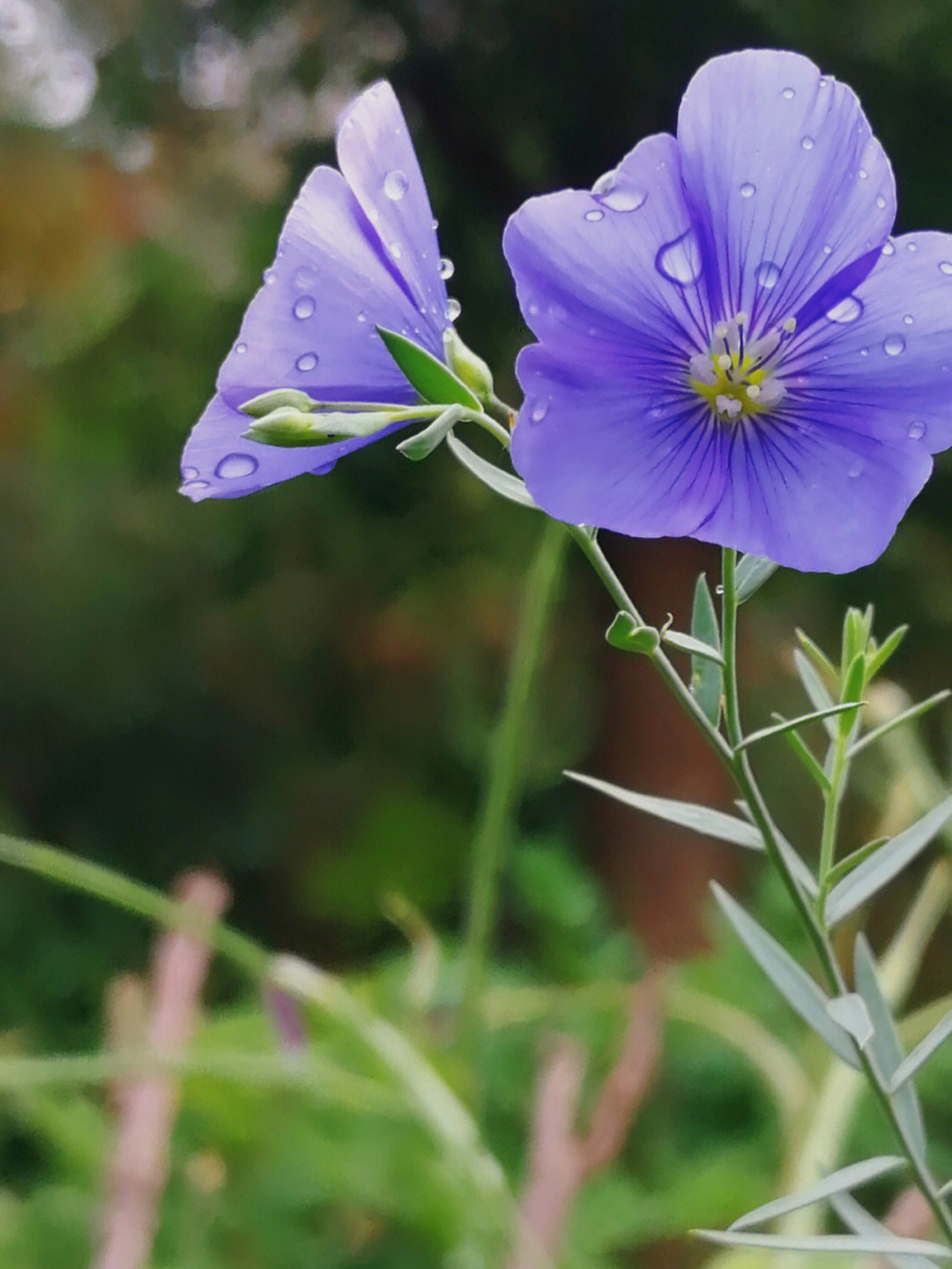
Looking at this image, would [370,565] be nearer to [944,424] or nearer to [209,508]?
[209,508]

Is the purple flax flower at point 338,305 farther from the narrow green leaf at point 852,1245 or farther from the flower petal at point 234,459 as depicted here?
the narrow green leaf at point 852,1245

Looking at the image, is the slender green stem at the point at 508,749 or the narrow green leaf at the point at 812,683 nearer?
the narrow green leaf at the point at 812,683

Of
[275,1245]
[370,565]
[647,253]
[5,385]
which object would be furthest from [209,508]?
[647,253]

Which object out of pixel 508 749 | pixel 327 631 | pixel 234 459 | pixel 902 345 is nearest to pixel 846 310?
pixel 902 345

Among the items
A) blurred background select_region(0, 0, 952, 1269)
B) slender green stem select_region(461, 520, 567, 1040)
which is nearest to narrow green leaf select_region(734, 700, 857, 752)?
Answer: slender green stem select_region(461, 520, 567, 1040)

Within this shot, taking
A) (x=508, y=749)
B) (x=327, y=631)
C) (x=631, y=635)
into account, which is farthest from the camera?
(x=327, y=631)

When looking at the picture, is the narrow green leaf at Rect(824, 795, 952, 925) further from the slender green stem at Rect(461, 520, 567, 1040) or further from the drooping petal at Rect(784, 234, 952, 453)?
the slender green stem at Rect(461, 520, 567, 1040)

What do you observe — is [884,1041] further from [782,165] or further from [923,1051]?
[782,165]

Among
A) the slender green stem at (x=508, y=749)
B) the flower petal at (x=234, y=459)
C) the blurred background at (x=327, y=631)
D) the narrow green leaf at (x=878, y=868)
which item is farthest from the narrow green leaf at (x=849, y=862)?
the blurred background at (x=327, y=631)
